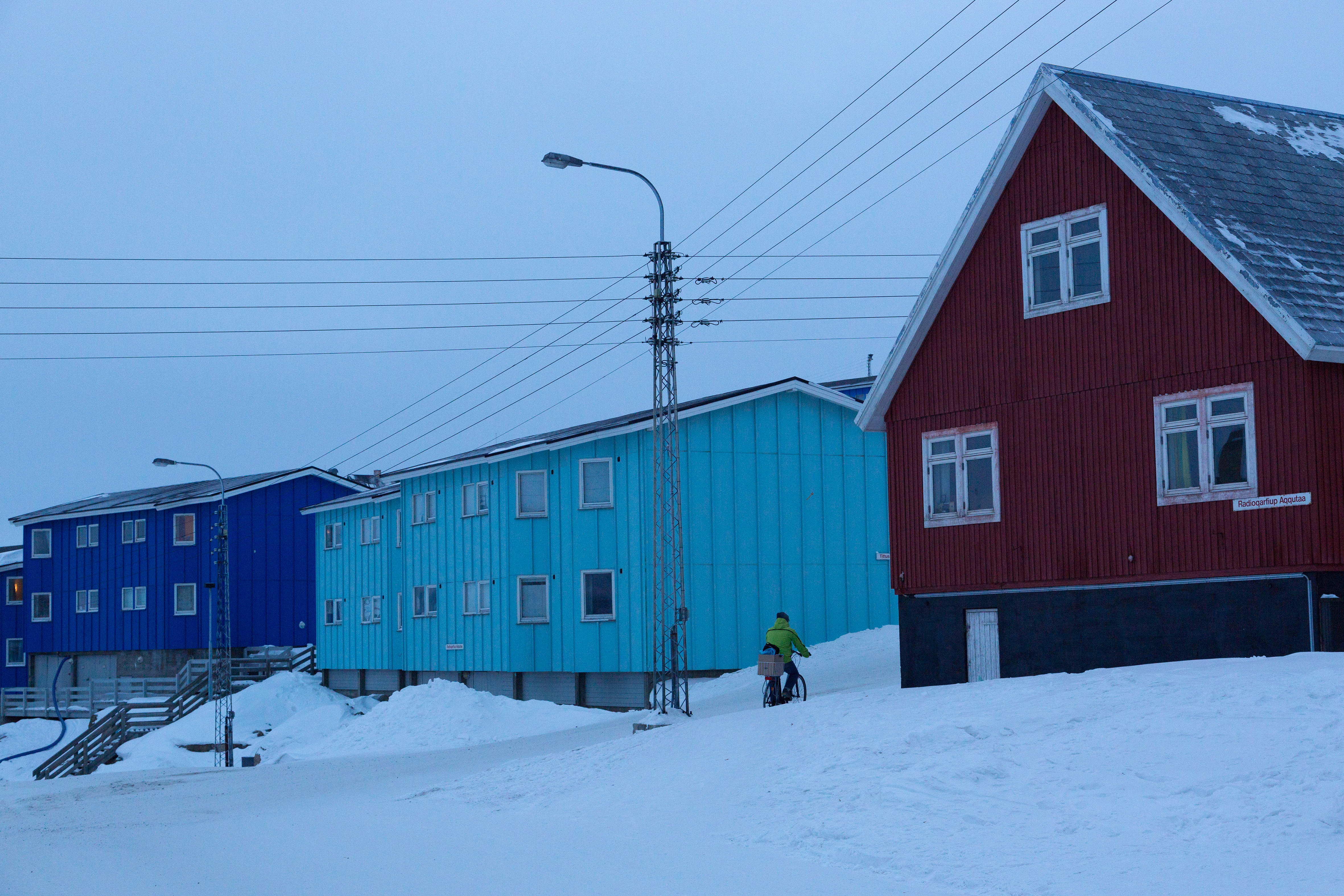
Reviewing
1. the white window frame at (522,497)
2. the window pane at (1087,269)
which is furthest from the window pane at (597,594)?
the window pane at (1087,269)

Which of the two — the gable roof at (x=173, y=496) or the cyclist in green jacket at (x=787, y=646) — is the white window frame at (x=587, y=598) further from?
the gable roof at (x=173, y=496)

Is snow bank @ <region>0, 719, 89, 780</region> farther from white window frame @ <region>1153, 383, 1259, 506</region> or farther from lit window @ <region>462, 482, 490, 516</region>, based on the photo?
white window frame @ <region>1153, 383, 1259, 506</region>

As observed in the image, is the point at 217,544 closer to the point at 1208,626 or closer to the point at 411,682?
the point at 411,682

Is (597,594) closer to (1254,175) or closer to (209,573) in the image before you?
(1254,175)

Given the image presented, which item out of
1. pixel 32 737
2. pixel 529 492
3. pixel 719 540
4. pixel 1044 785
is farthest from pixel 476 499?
pixel 1044 785

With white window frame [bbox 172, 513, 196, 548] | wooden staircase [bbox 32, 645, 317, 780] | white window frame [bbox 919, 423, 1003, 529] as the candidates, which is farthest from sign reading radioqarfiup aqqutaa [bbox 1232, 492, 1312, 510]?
white window frame [bbox 172, 513, 196, 548]

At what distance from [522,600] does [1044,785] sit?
84.6ft

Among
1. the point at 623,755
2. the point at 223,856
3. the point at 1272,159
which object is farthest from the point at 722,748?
the point at 1272,159

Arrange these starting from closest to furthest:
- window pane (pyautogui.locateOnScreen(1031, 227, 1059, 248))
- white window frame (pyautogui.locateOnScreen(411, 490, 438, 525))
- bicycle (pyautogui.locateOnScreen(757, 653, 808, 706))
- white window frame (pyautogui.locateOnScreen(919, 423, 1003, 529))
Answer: window pane (pyautogui.locateOnScreen(1031, 227, 1059, 248)) → white window frame (pyautogui.locateOnScreen(919, 423, 1003, 529)) → bicycle (pyautogui.locateOnScreen(757, 653, 808, 706)) → white window frame (pyautogui.locateOnScreen(411, 490, 438, 525))

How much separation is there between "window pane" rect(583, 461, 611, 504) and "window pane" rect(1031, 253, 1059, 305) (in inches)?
643

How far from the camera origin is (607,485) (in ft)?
118

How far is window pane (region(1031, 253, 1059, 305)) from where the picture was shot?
21.2 m

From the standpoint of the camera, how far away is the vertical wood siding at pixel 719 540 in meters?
35.1

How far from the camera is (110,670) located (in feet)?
201
